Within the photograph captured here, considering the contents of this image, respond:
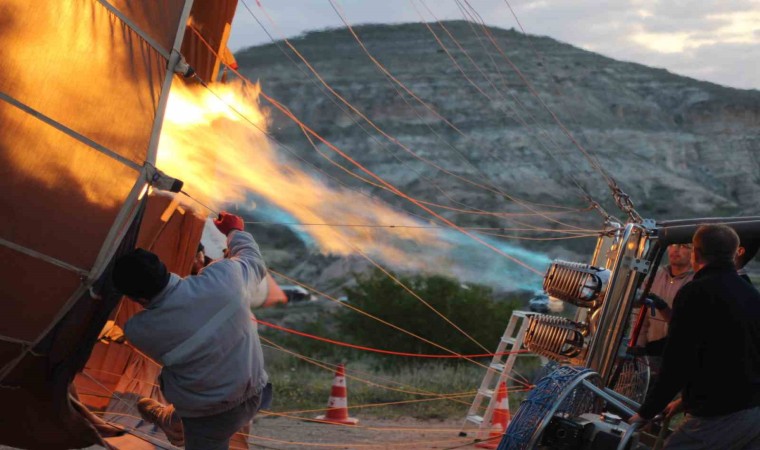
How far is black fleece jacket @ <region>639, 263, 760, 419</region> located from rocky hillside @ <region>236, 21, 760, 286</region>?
118 ft

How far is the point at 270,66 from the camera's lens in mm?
60344

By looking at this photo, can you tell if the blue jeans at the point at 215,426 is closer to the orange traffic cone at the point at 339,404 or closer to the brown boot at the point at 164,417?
the brown boot at the point at 164,417

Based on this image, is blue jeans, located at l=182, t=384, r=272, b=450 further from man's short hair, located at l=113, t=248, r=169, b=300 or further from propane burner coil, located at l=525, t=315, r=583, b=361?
propane burner coil, located at l=525, t=315, r=583, b=361

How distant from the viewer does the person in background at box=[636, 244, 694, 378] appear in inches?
294

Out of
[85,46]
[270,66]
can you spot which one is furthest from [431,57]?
[85,46]

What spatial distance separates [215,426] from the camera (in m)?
4.70

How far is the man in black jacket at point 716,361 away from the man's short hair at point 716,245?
0.07 metres

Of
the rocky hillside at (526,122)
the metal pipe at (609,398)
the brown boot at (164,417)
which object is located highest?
the rocky hillside at (526,122)

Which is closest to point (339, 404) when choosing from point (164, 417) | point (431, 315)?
point (164, 417)

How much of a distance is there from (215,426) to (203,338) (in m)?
0.47

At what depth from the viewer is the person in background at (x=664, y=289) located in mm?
7461

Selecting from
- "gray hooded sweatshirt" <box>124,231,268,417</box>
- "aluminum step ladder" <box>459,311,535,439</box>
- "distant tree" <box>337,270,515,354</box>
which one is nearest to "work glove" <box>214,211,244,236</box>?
"gray hooded sweatshirt" <box>124,231,268,417</box>

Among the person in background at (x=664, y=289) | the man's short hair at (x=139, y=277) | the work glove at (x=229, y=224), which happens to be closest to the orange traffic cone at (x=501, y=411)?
the person in background at (x=664, y=289)

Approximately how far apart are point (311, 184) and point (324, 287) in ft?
89.7
